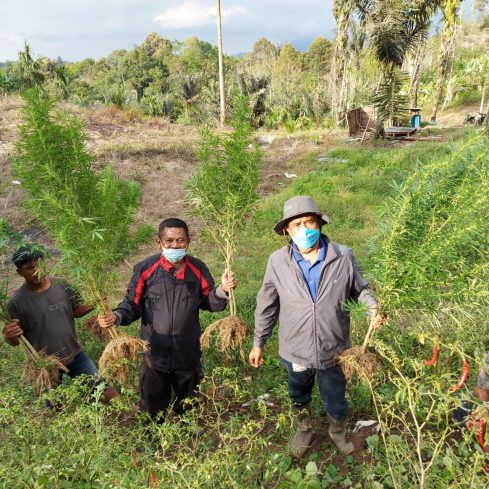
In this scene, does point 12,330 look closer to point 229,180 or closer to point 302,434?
point 229,180

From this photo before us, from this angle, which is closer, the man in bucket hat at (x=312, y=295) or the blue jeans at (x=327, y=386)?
the man in bucket hat at (x=312, y=295)

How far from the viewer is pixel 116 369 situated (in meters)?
2.52

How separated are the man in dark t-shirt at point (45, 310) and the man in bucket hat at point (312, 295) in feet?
4.50

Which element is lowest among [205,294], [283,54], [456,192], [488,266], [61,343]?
[61,343]

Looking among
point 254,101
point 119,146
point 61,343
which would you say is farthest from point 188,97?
point 61,343

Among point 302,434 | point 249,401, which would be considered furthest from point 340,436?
point 249,401

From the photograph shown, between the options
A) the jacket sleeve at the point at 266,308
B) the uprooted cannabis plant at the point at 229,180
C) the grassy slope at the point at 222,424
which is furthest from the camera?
the jacket sleeve at the point at 266,308

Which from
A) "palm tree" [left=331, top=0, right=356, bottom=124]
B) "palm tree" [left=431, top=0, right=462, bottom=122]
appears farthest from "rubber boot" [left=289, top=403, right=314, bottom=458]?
"palm tree" [left=431, top=0, right=462, bottom=122]

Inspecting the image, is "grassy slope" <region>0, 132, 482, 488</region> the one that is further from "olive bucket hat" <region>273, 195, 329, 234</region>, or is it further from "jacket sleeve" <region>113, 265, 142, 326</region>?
"jacket sleeve" <region>113, 265, 142, 326</region>

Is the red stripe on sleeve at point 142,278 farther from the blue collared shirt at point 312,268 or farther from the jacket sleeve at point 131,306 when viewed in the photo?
the blue collared shirt at point 312,268

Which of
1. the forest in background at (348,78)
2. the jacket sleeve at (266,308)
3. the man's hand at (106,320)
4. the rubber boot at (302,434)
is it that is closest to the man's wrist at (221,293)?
the jacket sleeve at (266,308)

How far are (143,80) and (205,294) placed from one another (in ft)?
121

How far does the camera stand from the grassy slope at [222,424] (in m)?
1.40

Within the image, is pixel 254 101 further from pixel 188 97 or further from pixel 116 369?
pixel 116 369
